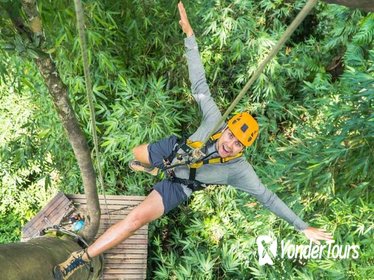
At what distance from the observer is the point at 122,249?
9.92 ft

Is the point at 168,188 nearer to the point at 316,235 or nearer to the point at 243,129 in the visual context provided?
the point at 243,129

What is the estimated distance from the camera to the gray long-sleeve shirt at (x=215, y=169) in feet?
7.04

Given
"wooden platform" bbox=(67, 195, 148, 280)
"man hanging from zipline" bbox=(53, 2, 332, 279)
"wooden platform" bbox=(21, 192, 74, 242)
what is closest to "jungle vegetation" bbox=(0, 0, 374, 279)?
"wooden platform" bbox=(67, 195, 148, 280)

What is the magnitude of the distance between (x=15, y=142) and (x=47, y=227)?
0.87 m

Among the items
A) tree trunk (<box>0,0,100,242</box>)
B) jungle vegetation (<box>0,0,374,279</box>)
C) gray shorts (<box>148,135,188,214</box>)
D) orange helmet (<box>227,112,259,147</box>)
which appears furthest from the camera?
jungle vegetation (<box>0,0,374,279</box>)

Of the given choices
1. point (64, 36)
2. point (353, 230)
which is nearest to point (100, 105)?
point (64, 36)

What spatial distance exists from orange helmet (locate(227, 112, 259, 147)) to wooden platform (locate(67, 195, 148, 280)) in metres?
1.30

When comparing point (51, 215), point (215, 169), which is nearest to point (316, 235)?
point (215, 169)

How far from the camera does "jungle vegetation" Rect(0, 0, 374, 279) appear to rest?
8.13 ft

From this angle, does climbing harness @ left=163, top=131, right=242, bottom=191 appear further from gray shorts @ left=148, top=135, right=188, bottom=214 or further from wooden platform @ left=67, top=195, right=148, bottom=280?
wooden platform @ left=67, top=195, right=148, bottom=280

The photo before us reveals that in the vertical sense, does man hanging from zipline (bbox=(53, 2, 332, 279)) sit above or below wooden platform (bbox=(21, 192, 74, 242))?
above

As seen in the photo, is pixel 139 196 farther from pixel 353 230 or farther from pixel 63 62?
pixel 353 230

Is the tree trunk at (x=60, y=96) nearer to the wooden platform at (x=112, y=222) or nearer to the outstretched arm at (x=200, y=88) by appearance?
the wooden platform at (x=112, y=222)

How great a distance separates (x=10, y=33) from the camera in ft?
5.40
